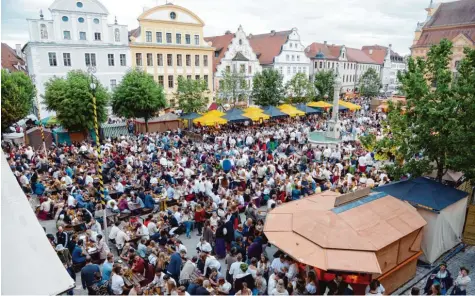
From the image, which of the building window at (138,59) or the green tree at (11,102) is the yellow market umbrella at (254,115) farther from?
the green tree at (11,102)

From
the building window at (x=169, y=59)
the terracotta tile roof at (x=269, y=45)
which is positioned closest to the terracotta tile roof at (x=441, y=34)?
the terracotta tile roof at (x=269, y=45)

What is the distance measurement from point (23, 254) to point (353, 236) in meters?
6.99

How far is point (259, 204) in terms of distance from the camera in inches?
582

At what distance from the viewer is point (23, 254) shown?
3.86 meters

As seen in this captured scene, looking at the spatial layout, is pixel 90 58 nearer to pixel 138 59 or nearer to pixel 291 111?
pixel 138 59

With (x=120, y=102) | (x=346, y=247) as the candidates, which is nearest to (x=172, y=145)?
(x=120, y=102)

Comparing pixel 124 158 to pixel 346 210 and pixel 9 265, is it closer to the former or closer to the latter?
pixel 346 210

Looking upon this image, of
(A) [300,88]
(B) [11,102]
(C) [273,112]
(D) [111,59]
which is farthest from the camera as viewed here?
(A) [300,88]

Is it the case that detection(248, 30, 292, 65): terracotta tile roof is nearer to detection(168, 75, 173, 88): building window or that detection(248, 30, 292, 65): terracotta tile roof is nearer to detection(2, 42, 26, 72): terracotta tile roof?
detection(168, 75, 173, 88): building window

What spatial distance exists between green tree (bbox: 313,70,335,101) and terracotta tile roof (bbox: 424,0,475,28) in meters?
22.8

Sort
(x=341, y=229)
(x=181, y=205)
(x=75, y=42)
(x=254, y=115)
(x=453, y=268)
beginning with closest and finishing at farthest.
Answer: (x=341, y=229), (x=453, y=268), (x=181, y=205), (x=254, y=115), (x=75, y=42)

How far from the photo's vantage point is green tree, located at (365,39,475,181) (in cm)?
1115

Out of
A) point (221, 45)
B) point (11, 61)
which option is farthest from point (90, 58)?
point (11, 61)

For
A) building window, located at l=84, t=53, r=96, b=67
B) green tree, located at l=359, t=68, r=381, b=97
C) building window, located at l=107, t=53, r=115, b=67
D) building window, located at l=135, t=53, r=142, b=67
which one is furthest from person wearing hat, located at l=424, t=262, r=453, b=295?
green tree, located at l=359, t=68, r=381, b=97
